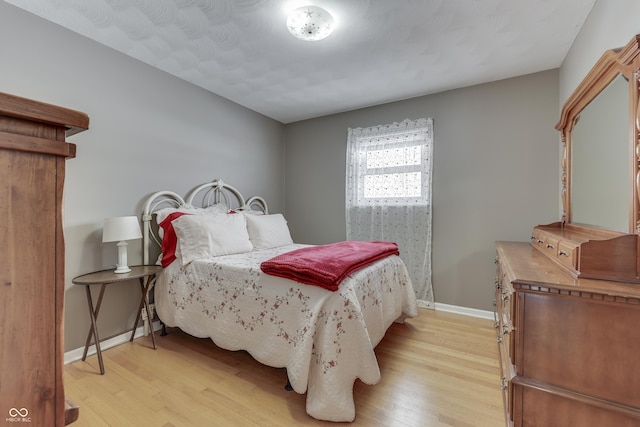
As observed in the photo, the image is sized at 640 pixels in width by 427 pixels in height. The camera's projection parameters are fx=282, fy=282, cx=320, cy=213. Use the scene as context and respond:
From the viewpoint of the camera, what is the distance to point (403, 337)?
2488 mm

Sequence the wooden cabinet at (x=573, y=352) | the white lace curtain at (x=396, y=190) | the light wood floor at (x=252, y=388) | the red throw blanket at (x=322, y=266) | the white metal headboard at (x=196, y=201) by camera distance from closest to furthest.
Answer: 1. the wooden cabinet at (x=573, y=352)
2. the light wood floor at (x=252, y=388)
3. the red throw blanket at (x=322, y=266)
4. the white metal headboard at (x=196, y=201)
5. the white lace curtain at (x=396, y=190)

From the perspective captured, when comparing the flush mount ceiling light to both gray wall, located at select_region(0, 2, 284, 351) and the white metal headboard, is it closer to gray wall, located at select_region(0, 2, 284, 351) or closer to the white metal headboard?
gray wall, located at select_region(0, 2, 284, 351)

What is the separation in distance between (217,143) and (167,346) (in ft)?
6.91

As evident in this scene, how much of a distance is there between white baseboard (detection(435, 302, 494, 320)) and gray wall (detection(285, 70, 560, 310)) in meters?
0.05

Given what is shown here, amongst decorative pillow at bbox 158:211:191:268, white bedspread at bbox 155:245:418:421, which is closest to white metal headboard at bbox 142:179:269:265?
decorative pillow at bbox 158:211:191:268

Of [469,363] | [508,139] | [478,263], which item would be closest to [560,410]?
[469,363]

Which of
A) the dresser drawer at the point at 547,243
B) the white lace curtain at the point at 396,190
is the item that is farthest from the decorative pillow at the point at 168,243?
the dresser drawer at the point at 547,243

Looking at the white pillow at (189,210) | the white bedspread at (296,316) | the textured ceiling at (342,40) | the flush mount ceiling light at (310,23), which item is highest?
the textured ceiling at (342,40)

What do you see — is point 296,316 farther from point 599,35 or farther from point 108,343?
→ point 599,35

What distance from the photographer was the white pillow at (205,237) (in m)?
2.33

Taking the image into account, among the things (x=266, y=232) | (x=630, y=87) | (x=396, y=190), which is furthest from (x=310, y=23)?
(x=396, y=190)

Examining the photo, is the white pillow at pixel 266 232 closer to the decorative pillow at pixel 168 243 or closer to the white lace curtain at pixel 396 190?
the decorative pillow at pixel 168 243

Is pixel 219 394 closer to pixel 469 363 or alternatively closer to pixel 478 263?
pixel 469 363

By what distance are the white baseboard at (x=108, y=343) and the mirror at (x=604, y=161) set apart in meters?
3.38
